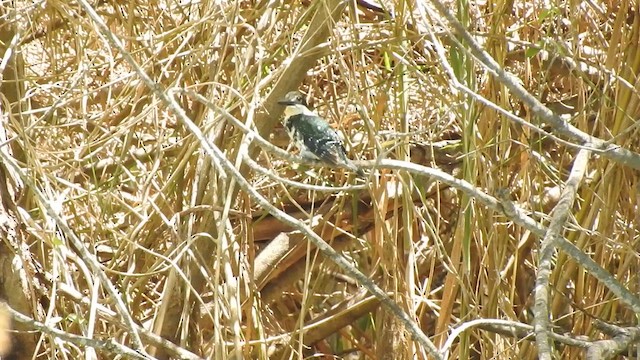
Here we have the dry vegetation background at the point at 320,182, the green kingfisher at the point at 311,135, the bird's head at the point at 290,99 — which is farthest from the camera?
the bird's head at the point at 290,99

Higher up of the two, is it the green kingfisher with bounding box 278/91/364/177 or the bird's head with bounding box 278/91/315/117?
the bird's head with bounding box 278/91/315/117

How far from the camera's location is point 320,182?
3.62m

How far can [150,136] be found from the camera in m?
3.70

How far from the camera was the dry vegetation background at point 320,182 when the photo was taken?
→ 7.86 ft

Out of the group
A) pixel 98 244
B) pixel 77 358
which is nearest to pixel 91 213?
pixel 98 244

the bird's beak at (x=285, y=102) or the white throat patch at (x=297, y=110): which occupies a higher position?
the bird's beak at (x=285, y=102)

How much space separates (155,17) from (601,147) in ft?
6.01

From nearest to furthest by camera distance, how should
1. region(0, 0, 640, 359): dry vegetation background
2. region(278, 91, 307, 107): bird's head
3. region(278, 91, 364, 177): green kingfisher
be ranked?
region(0, 0, 640, 359): dry vegetation background → region(278, 91, 364, 177): green kingfisher → region(278, 91, 307, 107): bird's head

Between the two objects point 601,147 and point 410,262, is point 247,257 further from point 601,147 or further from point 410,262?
point 601,147

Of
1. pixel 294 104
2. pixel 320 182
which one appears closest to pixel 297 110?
pixel 294 104

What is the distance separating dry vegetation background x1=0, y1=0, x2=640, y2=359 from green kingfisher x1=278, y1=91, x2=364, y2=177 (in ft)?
0.25

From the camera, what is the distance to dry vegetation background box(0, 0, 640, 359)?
2395mm

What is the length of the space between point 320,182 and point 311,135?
0.65 meters

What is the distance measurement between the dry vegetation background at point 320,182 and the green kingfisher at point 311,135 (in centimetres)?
8
